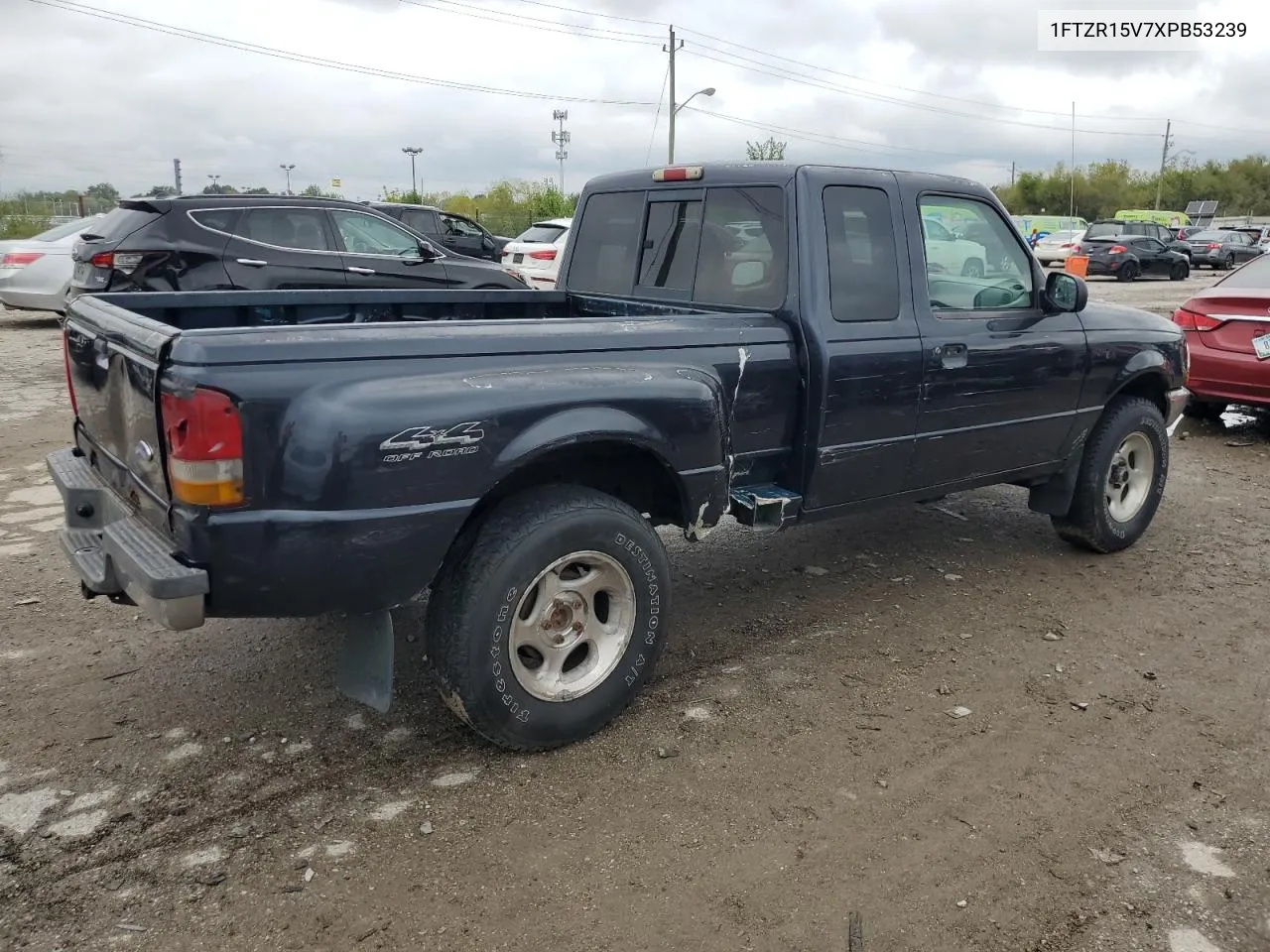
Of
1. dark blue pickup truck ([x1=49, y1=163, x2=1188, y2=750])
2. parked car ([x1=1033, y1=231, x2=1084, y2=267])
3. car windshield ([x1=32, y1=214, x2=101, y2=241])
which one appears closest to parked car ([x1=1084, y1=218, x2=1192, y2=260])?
parked car ([x1=1033, y1=231, x2=1084, y2=267])

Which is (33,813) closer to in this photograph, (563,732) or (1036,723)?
(563,732)

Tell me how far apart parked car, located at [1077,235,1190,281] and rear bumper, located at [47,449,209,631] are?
28.9 m

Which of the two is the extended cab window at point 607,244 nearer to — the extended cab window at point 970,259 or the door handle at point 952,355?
the extended cab window at point 970,259

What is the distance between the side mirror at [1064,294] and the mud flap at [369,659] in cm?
339

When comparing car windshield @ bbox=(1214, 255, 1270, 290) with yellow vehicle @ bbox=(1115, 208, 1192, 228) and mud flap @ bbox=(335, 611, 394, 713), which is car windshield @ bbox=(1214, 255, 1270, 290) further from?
yellow vehicle @ bbox=(1115, 208, 1192, 228)

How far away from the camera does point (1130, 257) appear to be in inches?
1104

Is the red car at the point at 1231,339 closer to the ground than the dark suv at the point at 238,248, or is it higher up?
closer to the ground

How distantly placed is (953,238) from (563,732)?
9.14 feet

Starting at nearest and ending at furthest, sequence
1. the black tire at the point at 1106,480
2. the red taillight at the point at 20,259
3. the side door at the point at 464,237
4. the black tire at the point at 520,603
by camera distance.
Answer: the black tire at the point at 520,603 → the black tire at the point at 1106,480 → the red taillight at the point at 20,259 → the side door at the point at 464,237

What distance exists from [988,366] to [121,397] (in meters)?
3.44

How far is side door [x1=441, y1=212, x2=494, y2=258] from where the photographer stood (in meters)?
16.8

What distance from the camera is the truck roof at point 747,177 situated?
157 inches

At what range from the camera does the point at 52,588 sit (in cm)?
459

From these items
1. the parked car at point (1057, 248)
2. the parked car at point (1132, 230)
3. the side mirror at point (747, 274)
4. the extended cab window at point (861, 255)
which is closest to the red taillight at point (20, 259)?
the side mirror at point (747, 274)
